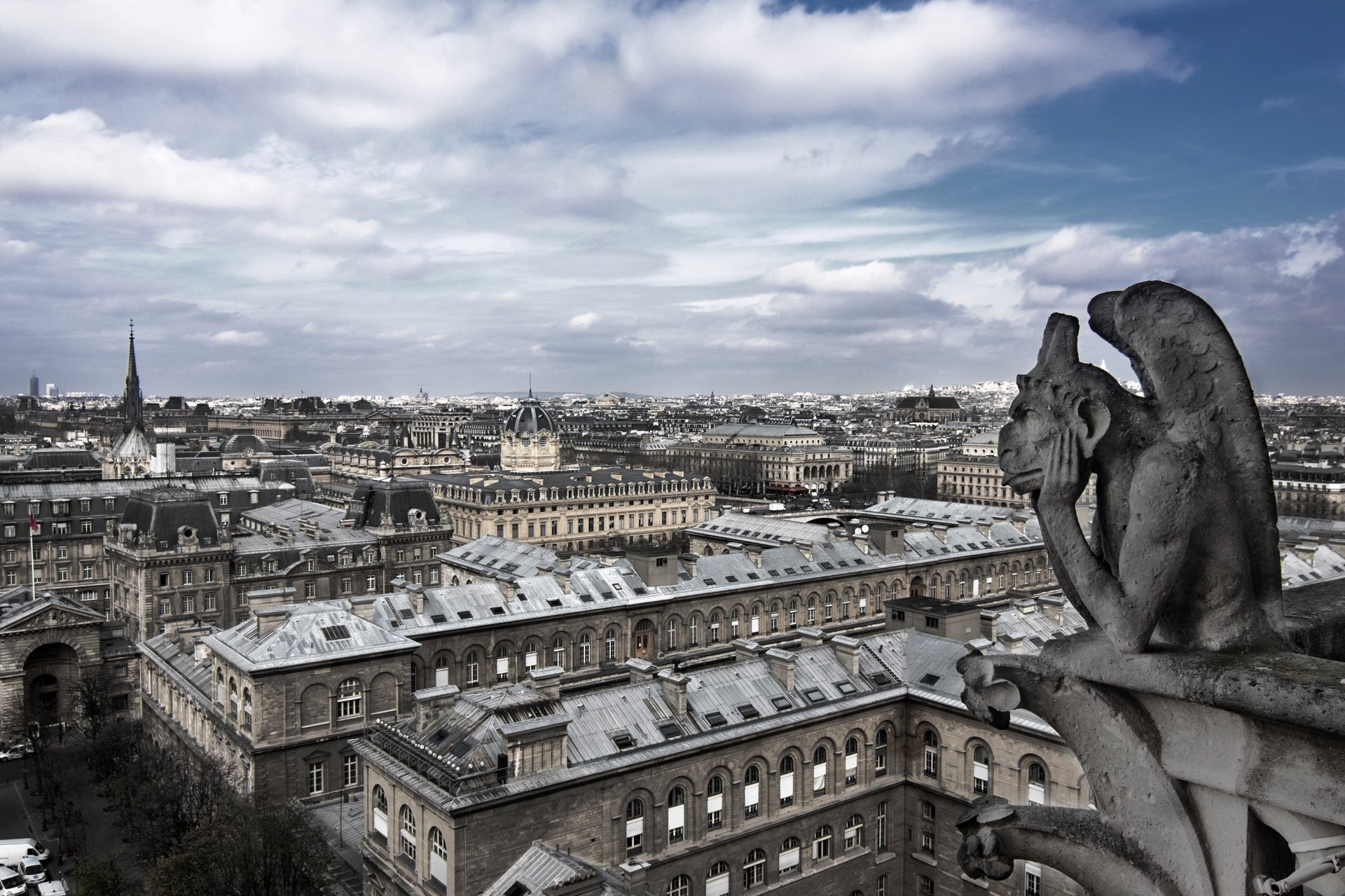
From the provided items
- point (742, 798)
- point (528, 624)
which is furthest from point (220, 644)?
point (742, 798)

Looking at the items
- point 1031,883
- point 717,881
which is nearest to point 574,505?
point 717,881

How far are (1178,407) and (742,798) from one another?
32400mm

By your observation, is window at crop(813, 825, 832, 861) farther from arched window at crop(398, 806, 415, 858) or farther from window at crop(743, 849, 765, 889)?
arched window at crop(398, 806, 415, 858)

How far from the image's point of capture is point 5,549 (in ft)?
276

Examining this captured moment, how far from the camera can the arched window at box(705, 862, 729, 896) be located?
3503 centimetres

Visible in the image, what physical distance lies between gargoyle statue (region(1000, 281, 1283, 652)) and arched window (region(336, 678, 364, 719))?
45.0 m

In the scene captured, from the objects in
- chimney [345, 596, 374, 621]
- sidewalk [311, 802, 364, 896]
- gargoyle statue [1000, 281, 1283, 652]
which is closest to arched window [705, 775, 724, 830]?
sidewalk [311, 802, 364, 896]

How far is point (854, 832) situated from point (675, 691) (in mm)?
10314

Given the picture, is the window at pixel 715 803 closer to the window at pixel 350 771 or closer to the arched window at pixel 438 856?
the arched window at pixel 438 856

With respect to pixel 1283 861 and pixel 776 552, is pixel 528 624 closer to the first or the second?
pixel 776 552

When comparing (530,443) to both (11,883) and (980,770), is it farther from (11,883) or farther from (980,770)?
(980,770)

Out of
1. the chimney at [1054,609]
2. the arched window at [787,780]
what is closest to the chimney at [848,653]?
the arched window at [787,780]

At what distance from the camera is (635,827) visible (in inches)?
1324

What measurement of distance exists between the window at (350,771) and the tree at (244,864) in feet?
43.2
